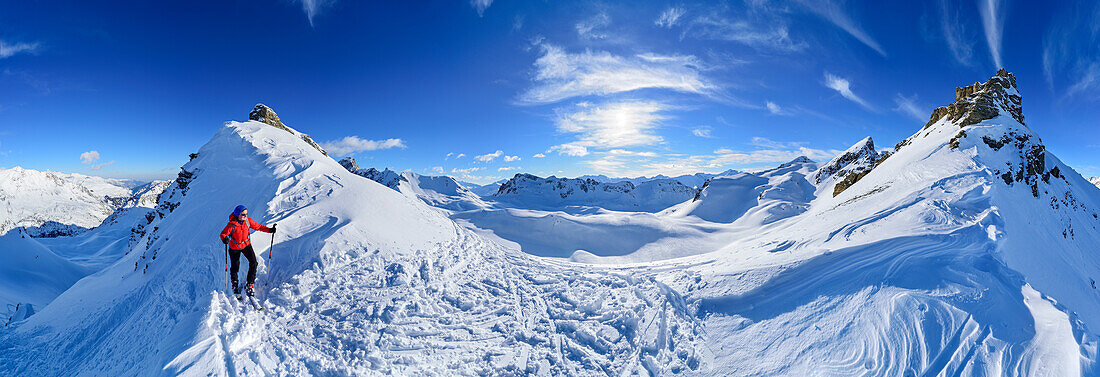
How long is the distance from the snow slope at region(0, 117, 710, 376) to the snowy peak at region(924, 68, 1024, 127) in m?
28.9

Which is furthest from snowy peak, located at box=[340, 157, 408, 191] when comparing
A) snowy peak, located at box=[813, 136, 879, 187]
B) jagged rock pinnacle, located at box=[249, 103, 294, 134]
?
snowy peak, located at box=[813, 136, 879, 187]

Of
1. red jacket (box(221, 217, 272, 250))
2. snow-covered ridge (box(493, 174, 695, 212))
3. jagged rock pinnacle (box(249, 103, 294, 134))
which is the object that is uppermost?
snow-covered ridge (box(493, 174, 695, 212))

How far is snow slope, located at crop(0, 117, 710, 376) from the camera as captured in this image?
235 inches

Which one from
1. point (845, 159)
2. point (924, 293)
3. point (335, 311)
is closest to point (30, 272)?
point (335, 311)

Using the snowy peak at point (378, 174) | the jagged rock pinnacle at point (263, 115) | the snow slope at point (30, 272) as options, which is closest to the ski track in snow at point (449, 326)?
the snow slope at point (30, 272)

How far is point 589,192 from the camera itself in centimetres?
11888

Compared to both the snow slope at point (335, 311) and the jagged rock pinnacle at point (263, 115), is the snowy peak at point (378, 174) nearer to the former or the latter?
the jagged rock pinnacle at point (263, 115)

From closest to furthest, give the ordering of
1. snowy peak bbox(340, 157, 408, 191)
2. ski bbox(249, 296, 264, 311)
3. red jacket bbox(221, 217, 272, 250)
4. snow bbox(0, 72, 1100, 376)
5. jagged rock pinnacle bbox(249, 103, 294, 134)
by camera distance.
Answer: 1. snow bbox(0, 72, 1100, 376)
2. ski bbox(249, 296, 264, 311)
3. red jacket bbox(221, 217, 272, 250)
4. jagged rock pinnacle bbox(249, 103, 294, 134)
5. snowy peak bbox(340, 157, 408, 191)

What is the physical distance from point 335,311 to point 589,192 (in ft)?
371

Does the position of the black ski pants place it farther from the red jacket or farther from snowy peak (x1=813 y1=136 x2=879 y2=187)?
snowy peak (x1=813 y1=136 x2=879 y2=187)

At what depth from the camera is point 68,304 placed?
28.1ft

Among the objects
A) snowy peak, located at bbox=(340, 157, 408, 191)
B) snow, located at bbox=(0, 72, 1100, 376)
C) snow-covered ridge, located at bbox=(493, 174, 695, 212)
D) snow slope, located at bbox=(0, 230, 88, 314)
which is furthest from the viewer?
snowy peak, located at bbox=(340, 157, 408, 191)

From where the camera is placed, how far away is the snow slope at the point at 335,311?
5.97 m

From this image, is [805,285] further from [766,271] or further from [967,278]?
[967,278]
